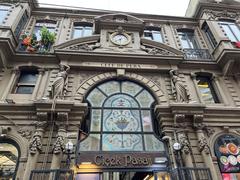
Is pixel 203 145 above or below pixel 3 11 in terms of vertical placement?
below

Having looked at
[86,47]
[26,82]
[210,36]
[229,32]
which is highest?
[229,32]

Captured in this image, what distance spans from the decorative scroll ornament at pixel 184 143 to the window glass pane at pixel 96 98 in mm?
4366

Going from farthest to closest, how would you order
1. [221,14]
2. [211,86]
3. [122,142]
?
1. [221,14]
2. [211,86]
3. [122,142]

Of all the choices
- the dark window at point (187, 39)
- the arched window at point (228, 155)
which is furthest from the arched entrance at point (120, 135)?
the dark window at point (187, 39)

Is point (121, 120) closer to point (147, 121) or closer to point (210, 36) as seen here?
point (147, 121)

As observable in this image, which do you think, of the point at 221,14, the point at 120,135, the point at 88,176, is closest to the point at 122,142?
the point at 120,135

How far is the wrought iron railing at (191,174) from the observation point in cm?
821

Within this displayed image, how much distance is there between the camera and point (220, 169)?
30.5 feet

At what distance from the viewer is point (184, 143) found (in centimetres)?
923

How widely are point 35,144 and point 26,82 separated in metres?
4.32

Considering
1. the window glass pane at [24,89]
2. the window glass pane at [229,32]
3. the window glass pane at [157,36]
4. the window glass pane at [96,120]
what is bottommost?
the window glass pane at [96,120]

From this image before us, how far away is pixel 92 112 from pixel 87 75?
243cm

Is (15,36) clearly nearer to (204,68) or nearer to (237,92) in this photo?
(204,68)

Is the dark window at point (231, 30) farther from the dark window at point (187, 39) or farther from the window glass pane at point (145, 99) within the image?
the window glass pane at point (145, 99)
